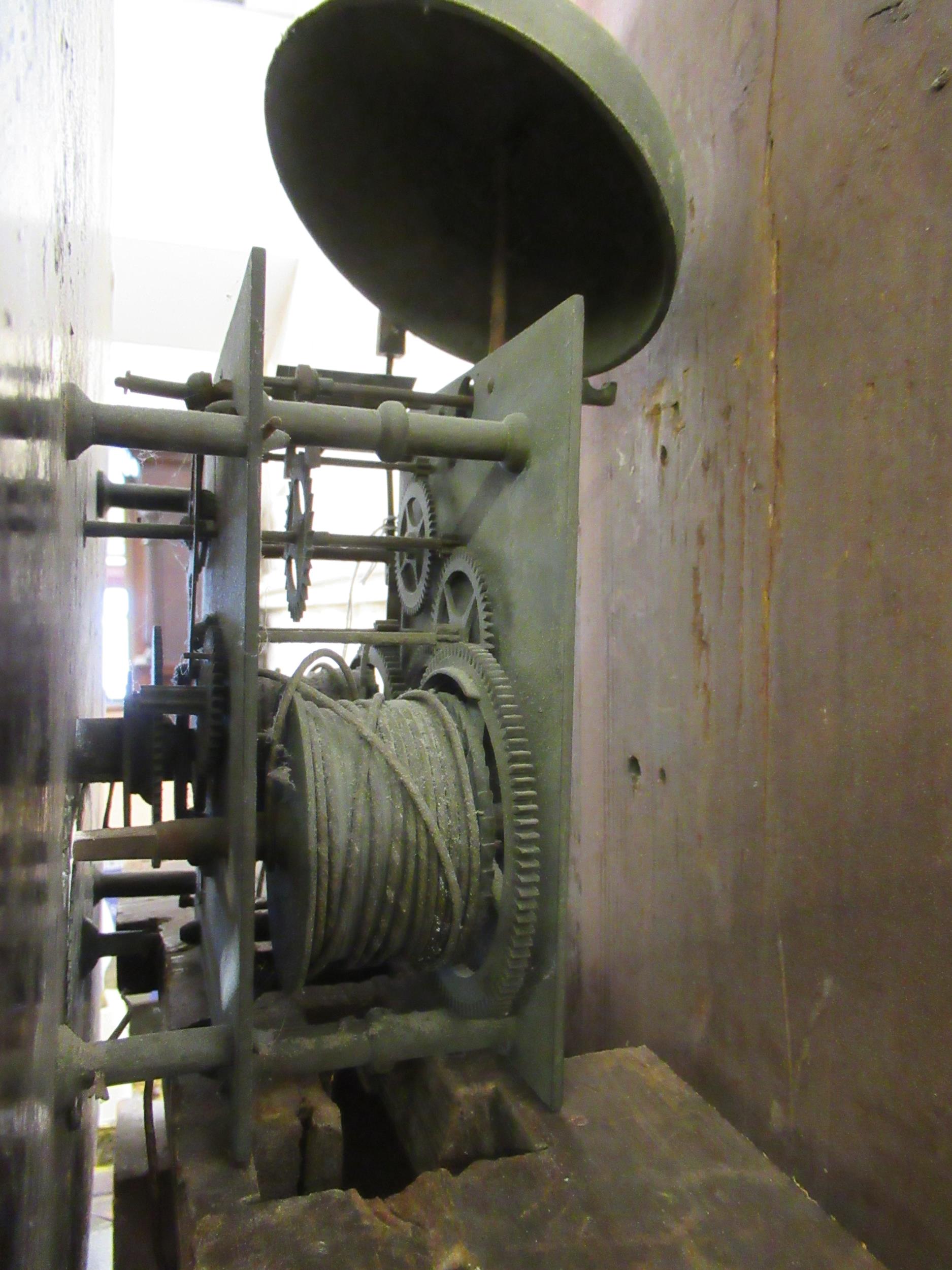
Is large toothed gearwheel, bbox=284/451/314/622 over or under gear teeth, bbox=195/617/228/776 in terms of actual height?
over

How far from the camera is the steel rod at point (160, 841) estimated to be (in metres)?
1.41

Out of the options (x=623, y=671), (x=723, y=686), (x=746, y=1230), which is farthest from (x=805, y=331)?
(x=746, y=1230)

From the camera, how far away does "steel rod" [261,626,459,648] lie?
5.11 ft

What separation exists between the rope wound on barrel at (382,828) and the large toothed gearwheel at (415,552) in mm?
551

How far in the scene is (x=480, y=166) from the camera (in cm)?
215

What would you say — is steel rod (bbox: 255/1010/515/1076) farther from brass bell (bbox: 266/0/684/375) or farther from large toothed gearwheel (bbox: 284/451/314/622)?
brass bell (bbox: 266/0/684/375)

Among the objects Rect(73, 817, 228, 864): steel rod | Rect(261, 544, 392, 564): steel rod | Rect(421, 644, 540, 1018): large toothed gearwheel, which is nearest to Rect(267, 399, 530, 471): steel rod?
Rect(421, 644, 540, 1018): large toothed gearwheel

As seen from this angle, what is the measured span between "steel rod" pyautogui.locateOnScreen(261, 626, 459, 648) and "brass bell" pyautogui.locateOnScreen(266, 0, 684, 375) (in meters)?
0.72

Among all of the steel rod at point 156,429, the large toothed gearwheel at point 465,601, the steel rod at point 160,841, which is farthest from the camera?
the large toothed gearwheel at point 465,601

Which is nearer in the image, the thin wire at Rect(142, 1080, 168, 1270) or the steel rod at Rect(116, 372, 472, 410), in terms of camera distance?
the steel rod at Rect(116, 372, 472, 410)

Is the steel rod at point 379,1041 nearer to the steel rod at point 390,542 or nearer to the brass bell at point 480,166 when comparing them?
the steel rod at point 390,542

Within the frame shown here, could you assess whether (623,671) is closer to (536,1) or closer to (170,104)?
(536,1)

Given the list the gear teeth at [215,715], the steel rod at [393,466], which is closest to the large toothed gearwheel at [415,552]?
the steel rod at [393,466]

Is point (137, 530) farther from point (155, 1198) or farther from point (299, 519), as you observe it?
point (155, 1198)
